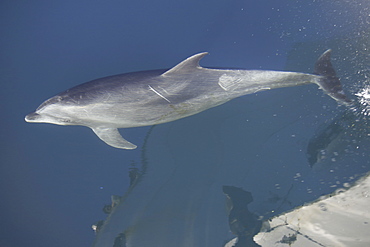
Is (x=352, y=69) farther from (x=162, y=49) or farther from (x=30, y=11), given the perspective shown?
(x=30, y=11)

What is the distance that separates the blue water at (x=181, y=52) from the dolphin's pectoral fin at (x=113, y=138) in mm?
309

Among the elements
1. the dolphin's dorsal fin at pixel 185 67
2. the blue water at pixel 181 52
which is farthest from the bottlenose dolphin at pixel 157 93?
the blue water at pixel 181 52

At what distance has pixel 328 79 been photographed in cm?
438

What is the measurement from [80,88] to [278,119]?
339 cm

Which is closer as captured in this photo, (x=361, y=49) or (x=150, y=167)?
(x=361, y=49)

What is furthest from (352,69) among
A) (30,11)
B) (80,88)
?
(30,11)

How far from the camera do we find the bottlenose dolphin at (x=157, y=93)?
12.0 ft

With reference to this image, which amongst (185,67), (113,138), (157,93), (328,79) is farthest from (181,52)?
(328,79)

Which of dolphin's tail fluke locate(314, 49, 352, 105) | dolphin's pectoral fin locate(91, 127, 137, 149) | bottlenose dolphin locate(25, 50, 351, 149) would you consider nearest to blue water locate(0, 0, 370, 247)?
dolphin's tail fluke locate(314, 49, 352, 105)

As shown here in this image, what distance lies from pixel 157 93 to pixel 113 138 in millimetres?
1301

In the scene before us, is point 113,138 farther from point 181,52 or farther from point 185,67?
point 181,52

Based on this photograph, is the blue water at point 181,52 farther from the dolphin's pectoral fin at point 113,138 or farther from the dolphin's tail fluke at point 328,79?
the dolphin's pectoral fin at point 113,138

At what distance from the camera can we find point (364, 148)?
187 inches

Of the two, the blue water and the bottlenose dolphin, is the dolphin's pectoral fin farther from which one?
the blue water
